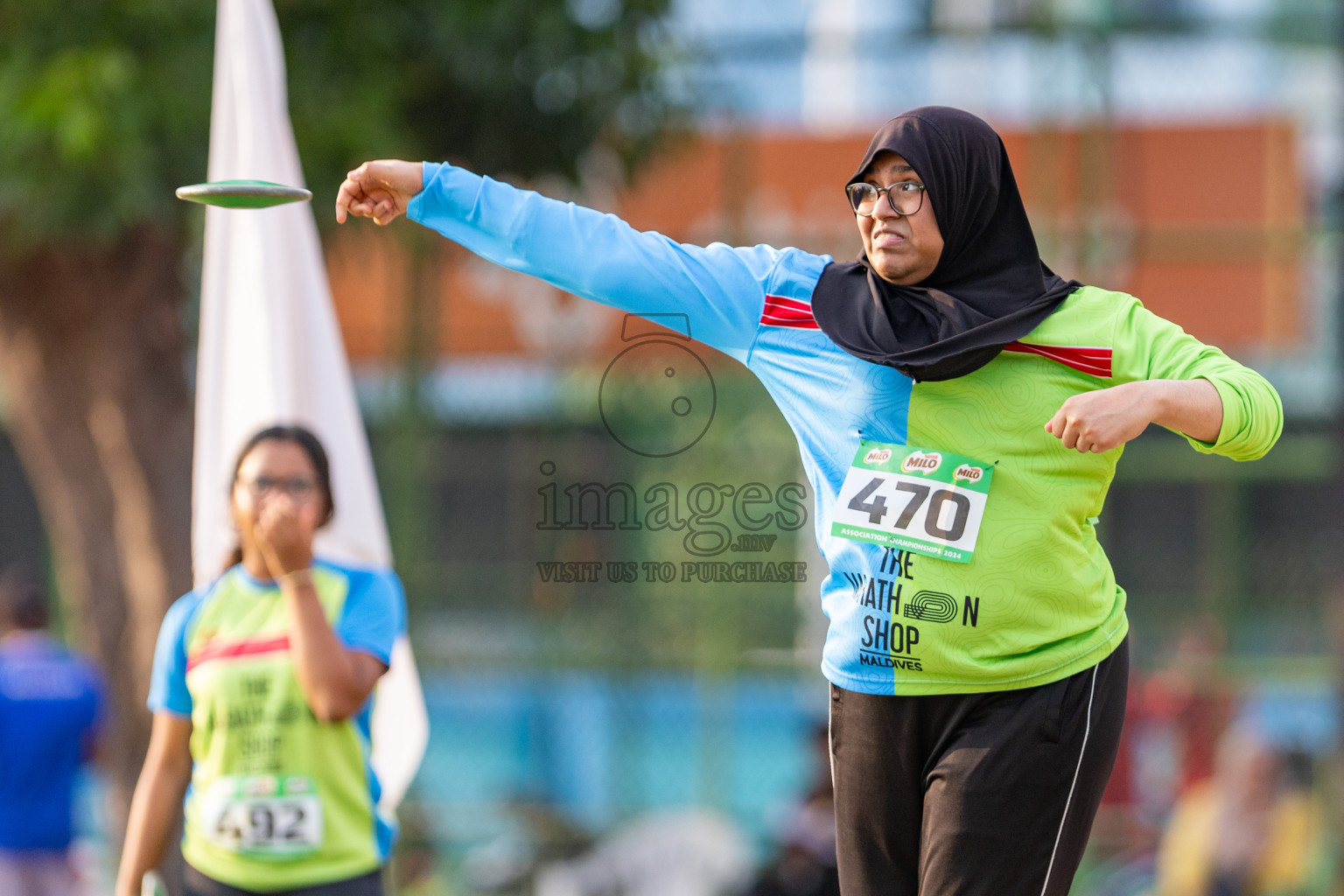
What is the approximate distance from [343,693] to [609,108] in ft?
10.9

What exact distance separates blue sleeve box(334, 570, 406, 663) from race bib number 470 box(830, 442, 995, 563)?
54.0 inches

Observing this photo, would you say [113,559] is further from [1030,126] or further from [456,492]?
[1030,126]

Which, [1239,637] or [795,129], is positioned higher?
[795,129]

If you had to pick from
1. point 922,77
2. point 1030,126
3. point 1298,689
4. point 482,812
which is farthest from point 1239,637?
point 482,812

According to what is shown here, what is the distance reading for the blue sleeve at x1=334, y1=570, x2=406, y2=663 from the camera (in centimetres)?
325

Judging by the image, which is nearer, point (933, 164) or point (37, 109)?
point (933, 164)

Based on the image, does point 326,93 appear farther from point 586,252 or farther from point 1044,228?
point 586,252

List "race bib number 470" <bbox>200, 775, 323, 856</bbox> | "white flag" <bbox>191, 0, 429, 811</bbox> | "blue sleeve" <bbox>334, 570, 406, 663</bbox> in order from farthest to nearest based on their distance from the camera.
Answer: "white flag" <bbox>191, 0, 429, 811</bbox> < "blue sleeve" <bbox>334, 570, 406, 663</bbox> < "race bib number 470" <bbox>200, 775, 323, 856</bbox>

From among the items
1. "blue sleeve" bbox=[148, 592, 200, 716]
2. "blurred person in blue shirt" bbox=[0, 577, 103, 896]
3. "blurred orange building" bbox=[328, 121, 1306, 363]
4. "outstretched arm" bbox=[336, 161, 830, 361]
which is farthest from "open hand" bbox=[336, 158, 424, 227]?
"blurred person in blue shirt" bbox=[0, 577, 103, 896]

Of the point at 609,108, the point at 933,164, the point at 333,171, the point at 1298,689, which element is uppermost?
the point at 609,108

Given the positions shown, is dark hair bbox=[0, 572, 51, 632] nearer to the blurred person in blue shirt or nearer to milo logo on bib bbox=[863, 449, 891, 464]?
the blurred person in blue shirt

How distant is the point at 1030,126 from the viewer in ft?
20.7

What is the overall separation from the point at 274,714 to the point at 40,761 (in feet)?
11.5

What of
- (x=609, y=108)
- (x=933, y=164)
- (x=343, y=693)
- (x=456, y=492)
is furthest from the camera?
(x=456, y=492)
